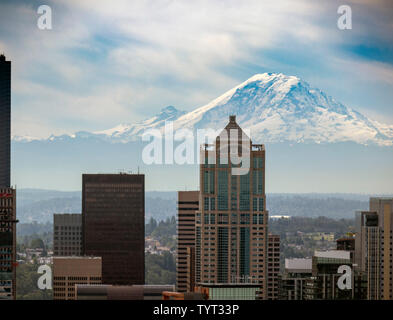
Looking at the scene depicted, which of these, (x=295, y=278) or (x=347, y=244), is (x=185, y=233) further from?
(x=347, y=244)

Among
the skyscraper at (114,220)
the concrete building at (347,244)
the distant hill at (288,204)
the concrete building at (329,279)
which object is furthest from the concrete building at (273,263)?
the skyscraper at (114,220)

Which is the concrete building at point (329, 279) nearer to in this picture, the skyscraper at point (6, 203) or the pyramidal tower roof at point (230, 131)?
the pyramidal tower roof at point (230, 131)

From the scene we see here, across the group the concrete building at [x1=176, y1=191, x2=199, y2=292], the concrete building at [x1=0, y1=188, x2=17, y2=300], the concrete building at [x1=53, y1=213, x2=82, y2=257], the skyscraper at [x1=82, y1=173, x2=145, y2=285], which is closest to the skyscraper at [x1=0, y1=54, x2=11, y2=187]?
the concrete building at [x1=0, y1=188, x2=17, y2=300]

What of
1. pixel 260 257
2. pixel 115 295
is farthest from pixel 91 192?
pixel 115 295

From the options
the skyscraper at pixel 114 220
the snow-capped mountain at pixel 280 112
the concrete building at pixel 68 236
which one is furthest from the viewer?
the skyscraper at pixel 114 220
